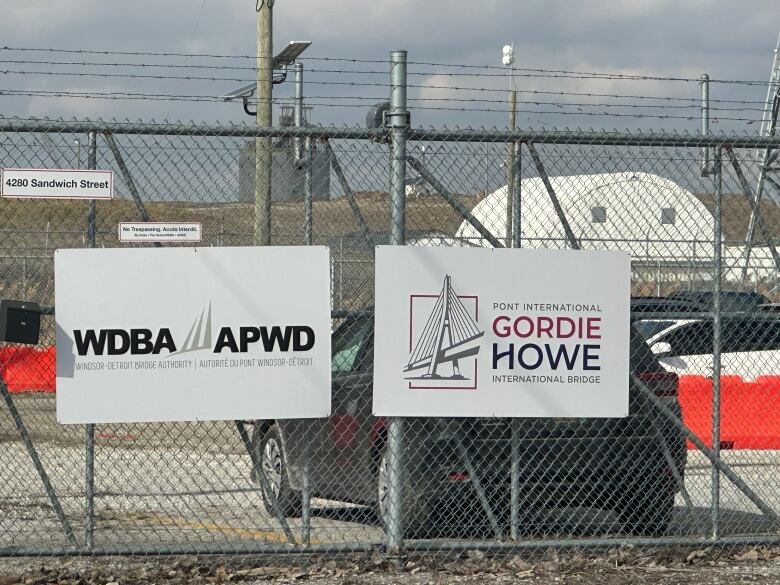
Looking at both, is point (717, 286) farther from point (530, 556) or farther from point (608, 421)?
point (530, 556)

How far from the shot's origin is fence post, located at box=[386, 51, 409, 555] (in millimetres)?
7270

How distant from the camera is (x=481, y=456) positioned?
761 centimetres

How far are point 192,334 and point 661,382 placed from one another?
3.22 m

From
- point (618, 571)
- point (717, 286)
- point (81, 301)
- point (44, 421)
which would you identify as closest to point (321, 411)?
point (81, 301)

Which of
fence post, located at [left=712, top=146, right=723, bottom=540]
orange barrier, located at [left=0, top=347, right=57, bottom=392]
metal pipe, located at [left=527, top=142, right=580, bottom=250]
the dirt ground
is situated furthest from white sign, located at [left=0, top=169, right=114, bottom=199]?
orange barrier, located at [left=0, top=347, right=57, bottom=392]

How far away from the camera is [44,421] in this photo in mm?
15469

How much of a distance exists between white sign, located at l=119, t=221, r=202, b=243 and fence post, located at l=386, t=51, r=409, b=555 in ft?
3.82

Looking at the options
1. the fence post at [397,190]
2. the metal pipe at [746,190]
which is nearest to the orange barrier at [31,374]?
the fence post at [397,190]

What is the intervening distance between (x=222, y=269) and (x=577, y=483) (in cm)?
269

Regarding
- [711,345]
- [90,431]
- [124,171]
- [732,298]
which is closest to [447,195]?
[124,171]

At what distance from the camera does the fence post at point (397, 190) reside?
727cm

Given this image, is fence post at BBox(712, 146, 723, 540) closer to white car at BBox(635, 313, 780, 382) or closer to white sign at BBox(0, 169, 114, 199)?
white car at BBox(635, 313, 780, 382)

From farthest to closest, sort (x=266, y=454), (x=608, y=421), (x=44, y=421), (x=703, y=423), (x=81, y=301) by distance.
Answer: (x=44, y=421), (x=703, y=423), (x=266, y=454), (x=608, y=421), (x=81, y=301)

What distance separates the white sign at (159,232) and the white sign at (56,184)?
0.21 meters
